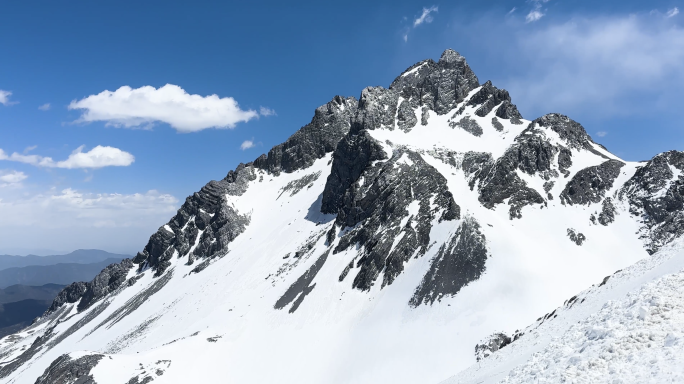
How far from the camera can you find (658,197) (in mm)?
76750

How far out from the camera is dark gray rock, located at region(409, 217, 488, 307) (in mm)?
61969

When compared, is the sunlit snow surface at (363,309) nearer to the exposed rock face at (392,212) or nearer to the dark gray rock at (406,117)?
the exposed rock face at (392,212)

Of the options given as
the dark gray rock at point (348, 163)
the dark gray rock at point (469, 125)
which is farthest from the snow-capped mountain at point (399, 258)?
the dark gray rock at point (469, 125)

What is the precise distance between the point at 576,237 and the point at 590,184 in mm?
19893

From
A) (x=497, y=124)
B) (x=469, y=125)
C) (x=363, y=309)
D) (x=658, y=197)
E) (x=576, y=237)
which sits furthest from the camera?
(x=469, y=125)

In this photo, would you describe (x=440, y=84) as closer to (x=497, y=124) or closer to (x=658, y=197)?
(x=497, y=124)

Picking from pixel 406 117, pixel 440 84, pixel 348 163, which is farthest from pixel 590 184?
pixel 440 84

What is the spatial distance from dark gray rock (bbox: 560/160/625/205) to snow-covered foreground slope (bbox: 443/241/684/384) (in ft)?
217

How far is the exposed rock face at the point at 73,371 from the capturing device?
5928cm

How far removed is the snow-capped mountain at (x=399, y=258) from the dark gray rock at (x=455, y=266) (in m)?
0.25

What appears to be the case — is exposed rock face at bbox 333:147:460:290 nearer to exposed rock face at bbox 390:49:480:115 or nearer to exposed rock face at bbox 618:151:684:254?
exposed rock face at bbox 618:151:684:254

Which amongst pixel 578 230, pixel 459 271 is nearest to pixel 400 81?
pixel 578 230

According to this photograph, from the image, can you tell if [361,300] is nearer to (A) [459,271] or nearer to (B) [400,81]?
(A) [459,271]

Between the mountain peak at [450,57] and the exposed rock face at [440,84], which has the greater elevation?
the mountain peak at [450,57]
